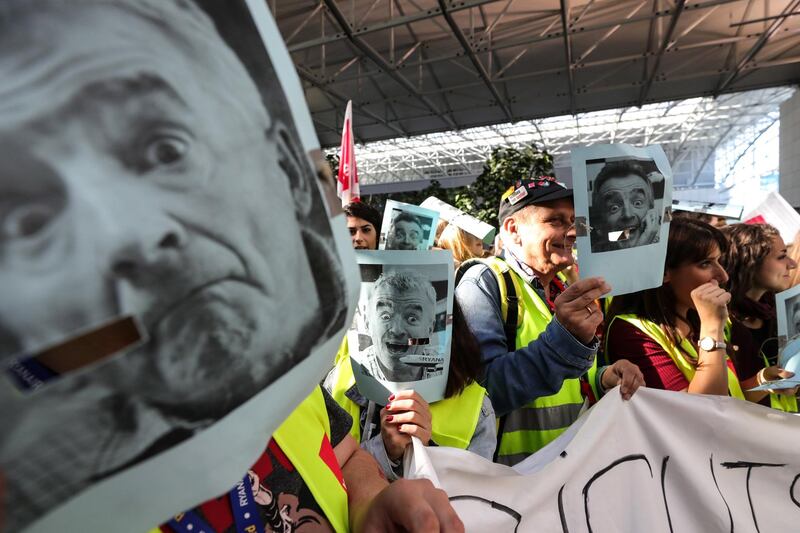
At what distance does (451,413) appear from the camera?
1346 millimetres

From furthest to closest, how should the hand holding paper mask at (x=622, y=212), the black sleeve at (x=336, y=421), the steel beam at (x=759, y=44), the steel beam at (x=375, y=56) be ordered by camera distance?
the steel beam at (x=759, y=44), the steel beam at (x=375, y=56), the hand holding paper mask at (x=622, y=212), the black sleeve at (x=336, y=421)

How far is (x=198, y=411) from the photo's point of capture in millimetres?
294

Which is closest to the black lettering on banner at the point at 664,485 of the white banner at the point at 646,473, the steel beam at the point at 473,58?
the white banner at the point at 646,473

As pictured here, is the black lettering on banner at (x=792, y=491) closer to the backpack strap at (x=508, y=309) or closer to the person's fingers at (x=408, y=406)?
the backpack strap at (x=508, y=309)

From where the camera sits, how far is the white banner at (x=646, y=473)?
3.34ft

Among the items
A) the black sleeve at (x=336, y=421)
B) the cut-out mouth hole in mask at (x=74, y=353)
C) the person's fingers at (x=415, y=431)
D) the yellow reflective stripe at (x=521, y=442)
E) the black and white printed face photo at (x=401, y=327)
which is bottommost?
the yellow reflective stripe at (x=521, y=442)

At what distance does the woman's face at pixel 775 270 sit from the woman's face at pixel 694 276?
2.84ft

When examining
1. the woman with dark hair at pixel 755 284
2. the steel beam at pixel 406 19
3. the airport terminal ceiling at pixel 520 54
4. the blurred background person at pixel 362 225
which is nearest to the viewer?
the woman with dark hair at pixel 755 284

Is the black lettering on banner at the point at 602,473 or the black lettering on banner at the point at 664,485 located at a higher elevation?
the black lettering on banner at the point at 602,473

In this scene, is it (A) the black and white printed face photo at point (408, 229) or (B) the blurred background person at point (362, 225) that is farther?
(B) the blurred background person at point (362, 225)

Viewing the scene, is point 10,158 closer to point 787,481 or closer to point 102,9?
point 102,9

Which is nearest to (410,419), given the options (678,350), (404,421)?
(404,421)

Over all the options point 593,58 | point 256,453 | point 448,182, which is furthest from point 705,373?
point 448,182

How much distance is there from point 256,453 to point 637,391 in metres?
1.14
